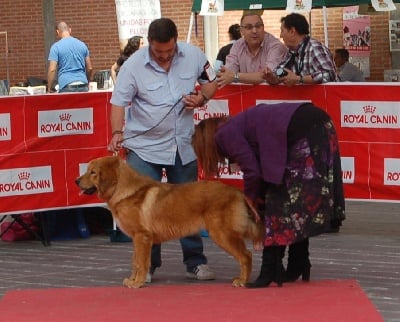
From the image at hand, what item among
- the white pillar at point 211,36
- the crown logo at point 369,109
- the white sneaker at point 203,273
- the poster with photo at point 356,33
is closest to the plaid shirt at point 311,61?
the crown logo at point 369,109

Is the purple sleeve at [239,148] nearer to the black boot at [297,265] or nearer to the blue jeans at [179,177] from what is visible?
the black boot at [297,265]

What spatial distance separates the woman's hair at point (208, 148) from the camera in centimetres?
752

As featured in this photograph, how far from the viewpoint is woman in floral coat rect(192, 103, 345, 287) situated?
745 cm

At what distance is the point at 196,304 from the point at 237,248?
0.59m

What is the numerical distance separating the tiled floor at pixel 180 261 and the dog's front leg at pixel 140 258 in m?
0.39

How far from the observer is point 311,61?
977cm

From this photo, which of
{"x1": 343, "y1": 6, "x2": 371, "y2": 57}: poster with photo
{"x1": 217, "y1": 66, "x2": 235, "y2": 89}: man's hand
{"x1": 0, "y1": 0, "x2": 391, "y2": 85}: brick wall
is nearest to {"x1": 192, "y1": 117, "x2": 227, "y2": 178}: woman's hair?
{"x1": 217, "y1": 66, "x2": 235, "y2": 89}: man's hand

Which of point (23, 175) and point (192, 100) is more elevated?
point (192, 100)

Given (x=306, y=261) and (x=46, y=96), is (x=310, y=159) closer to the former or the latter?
(x=306, y=261)

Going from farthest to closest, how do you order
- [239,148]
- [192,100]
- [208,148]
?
[192,100] → [208,148] → [239,148]

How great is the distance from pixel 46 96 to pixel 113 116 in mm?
2132

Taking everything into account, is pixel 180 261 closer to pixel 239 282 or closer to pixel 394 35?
pixel 239 282

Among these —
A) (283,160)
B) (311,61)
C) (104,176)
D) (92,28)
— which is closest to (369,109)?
(311,61)

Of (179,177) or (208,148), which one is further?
(179,177)
